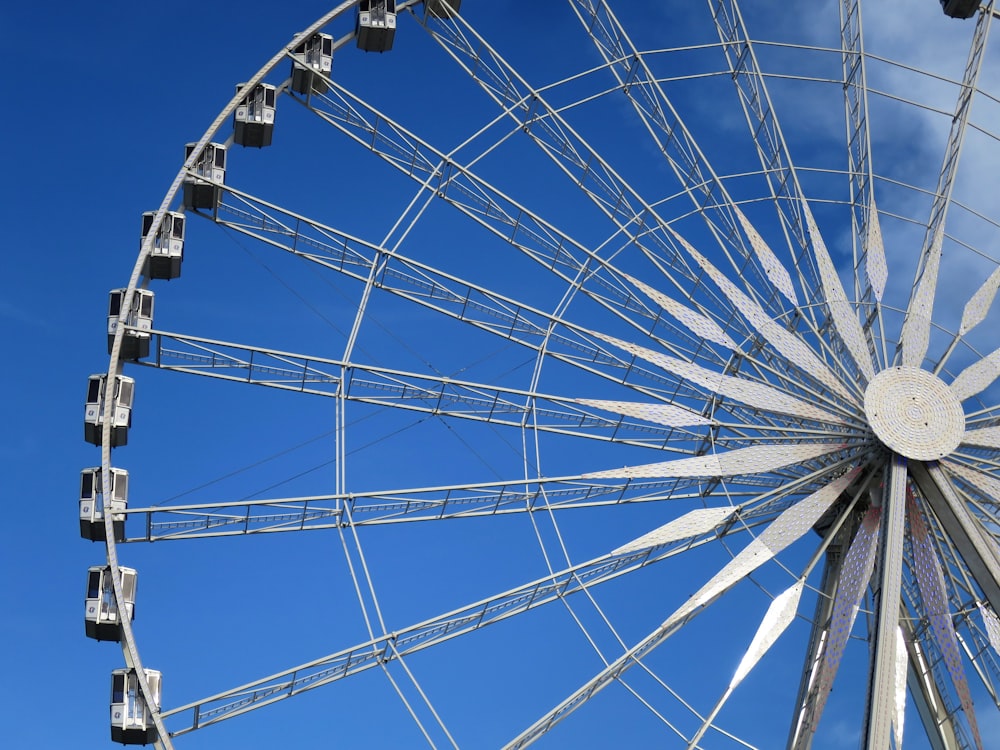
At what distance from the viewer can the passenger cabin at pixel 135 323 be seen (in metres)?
32.8

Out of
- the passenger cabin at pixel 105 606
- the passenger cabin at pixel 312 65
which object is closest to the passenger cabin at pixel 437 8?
the passenger cabin at pixel 312 65

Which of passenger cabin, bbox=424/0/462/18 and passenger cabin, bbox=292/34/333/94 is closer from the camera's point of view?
passenger cabin, bbox=292/34/333/94

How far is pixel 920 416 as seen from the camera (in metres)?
31.8

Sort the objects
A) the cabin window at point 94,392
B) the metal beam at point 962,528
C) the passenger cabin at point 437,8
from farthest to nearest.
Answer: the passenger cabin at point 437,8, the cabin window at point 94,392, the metal beam at point 962,528

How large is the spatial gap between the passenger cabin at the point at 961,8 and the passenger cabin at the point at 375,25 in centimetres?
1141

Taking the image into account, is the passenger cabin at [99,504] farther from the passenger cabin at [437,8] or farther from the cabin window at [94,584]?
the passenger cabin at [437,8]

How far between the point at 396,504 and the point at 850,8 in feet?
51.6

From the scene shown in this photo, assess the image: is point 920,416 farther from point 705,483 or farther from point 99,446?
point 99,446

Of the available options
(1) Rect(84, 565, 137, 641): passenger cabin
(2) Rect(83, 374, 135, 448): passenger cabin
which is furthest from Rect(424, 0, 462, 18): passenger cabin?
(1) Rect(84, 565, 137, 641): passenger cabin

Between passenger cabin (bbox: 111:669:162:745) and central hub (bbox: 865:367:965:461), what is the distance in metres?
13.5

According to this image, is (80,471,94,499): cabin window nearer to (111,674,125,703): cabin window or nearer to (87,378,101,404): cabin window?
(87,378,101,404): cabin window

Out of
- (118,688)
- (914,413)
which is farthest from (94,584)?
(914,413)

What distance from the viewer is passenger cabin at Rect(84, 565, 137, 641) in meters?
30.5

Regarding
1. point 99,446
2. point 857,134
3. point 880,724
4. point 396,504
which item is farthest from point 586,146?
point 880,724
